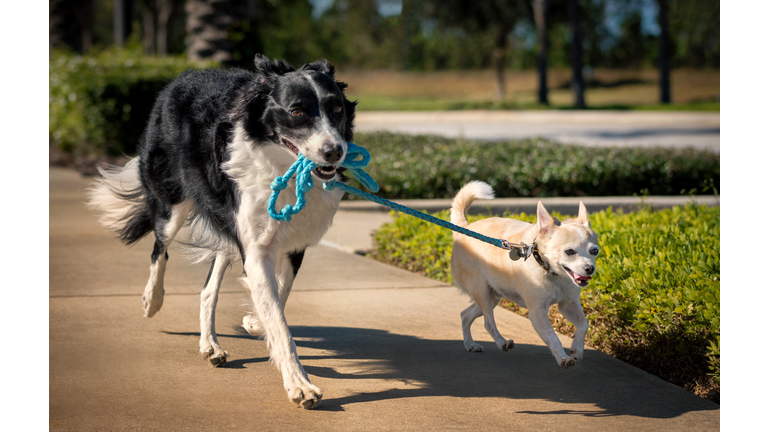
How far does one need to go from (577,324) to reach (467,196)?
1.06 m

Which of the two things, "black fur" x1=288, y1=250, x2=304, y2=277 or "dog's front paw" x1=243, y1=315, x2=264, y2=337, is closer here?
"black fur" x1=288, y1=250, x2=304, y2=277

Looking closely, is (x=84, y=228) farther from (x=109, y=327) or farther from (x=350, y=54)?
(x=350, y=54)

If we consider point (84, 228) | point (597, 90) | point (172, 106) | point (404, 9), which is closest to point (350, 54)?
point (597, 90)

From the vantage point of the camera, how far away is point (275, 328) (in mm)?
3689

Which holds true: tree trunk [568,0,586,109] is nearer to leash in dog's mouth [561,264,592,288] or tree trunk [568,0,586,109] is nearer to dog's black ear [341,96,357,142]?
dog's black ear [341,96,357,142]

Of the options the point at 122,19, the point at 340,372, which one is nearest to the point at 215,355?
the point at 340,372

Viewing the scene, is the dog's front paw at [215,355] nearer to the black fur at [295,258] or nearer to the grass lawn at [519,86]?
the black fur at [295,258]

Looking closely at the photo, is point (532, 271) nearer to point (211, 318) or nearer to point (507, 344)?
point (507, 344)

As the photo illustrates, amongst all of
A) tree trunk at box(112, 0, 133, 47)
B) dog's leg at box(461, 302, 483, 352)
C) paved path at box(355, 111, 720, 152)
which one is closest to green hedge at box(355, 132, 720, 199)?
dog's leg at box(461, 302, 483, 352)

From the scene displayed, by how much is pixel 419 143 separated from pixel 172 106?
7871mm

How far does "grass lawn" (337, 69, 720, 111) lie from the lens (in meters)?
41.4

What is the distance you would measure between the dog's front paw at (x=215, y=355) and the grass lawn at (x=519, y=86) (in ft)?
117

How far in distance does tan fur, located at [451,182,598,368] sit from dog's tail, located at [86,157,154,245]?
2.34m

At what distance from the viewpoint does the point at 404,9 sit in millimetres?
14180
